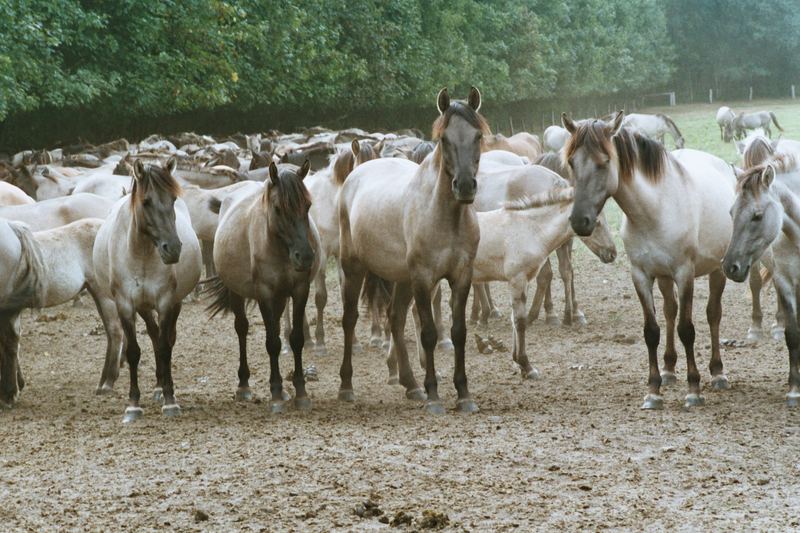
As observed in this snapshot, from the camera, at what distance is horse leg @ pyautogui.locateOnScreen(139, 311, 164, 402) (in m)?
8.69

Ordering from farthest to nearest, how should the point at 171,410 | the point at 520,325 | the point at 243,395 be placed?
the point at 520,325 → the point at 243,395 → the point at 171,410

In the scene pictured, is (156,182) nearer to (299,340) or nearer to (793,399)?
(299,340)

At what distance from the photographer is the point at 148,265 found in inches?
336

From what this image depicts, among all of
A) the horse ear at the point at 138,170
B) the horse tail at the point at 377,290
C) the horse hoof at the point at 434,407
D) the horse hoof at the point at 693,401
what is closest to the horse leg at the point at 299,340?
the horse hoof at the point at 434,407

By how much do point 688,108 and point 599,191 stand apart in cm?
5897

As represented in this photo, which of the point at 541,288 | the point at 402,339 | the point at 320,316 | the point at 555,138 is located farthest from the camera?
the point at 555,138

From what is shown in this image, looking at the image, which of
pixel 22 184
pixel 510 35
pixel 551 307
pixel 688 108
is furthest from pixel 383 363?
pixel 688 108

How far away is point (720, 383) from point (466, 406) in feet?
6.63

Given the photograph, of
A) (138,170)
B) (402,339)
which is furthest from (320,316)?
(138,170)

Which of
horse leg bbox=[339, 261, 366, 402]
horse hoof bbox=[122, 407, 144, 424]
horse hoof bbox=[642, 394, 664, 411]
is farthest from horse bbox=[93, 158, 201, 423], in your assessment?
horse hoof bbox=[642, 394, 664, 411]

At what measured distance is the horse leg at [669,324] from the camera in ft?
28.0

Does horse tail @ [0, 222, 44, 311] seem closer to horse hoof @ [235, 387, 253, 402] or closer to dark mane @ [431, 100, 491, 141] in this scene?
horse hoof @ [235, 387, 253, 402]

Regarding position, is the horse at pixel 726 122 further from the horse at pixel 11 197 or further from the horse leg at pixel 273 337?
the horse leg at pixel 273 337

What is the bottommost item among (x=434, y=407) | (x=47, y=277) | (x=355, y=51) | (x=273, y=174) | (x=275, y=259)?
(x=434, y=407)
